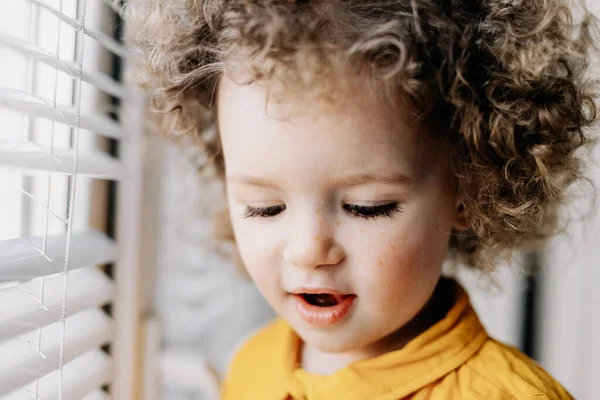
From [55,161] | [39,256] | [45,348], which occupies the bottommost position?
[45,348]

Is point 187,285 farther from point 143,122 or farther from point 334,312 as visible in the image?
point 334,312

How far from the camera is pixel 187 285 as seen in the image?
4.73ft

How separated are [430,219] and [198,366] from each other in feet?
1.98

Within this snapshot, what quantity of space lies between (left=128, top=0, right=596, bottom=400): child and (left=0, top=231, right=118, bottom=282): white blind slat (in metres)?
0.20

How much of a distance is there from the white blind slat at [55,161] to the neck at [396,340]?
0.40 m

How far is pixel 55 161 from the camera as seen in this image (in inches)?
26.6

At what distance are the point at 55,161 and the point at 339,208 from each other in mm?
318

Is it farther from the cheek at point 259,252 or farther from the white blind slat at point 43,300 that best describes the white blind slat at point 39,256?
the cheek at point 259,252

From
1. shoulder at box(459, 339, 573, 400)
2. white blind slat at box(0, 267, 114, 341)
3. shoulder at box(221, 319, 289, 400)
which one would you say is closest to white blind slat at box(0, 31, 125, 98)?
white blind slat at box(0, 267, 114, 341)

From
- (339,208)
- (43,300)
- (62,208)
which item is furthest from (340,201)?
(62,208)

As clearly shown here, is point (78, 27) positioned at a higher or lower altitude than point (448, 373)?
higher

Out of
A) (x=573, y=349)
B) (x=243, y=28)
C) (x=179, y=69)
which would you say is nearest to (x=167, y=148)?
(x=179, y=69)

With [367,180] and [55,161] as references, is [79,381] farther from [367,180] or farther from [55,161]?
[367,180]

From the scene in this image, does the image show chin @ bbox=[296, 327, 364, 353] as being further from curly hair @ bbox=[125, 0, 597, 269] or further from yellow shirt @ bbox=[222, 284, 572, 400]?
curly hair @ bbox=[125, 0, 597, 269]
